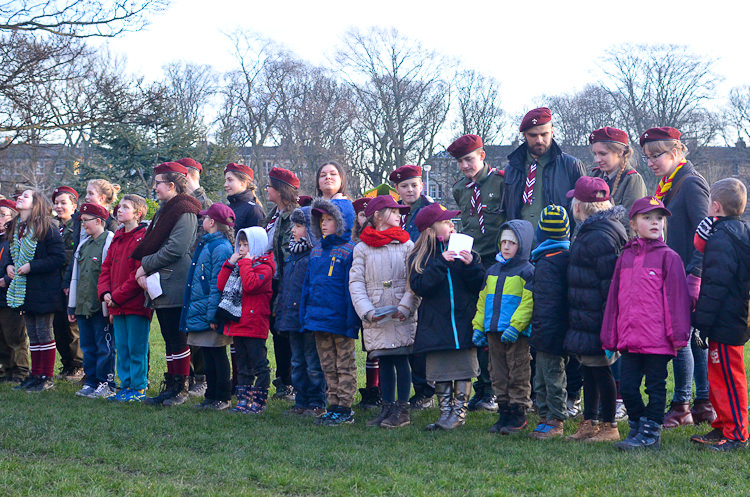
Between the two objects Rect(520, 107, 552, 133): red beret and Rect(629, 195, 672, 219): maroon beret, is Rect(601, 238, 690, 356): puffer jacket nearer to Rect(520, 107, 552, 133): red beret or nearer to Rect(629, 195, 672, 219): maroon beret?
Rect(629, 195, 672, 219): maroon beret

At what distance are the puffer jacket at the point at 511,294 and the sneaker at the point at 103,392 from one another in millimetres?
3974

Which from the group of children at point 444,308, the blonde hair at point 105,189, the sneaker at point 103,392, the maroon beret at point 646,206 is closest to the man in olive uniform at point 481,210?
the group of children at point 444,308

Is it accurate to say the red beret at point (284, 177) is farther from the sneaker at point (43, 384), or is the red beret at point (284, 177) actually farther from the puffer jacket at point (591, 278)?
the sneaker at point (43, 384)

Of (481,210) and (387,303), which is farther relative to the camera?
(481,210)

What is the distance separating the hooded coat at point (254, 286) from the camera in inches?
267

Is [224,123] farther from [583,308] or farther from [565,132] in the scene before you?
[583,308]

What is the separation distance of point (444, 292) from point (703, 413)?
2.27 meters

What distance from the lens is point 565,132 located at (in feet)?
145

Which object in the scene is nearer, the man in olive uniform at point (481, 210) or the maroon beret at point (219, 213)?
the man in olive uniform at point (481, 210)

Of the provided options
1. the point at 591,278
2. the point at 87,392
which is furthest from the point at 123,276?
the point at 591,278

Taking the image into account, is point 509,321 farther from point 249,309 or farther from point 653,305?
point 249,309

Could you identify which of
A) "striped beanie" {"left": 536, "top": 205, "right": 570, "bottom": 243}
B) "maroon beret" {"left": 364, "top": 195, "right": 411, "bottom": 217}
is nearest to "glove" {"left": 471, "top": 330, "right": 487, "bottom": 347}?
"striped beanie" {"left": 536, "top": 205, "right": 570, "bottom": 243}

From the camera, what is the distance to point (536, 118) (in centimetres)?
657

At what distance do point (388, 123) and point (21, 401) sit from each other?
3266 centimetres
